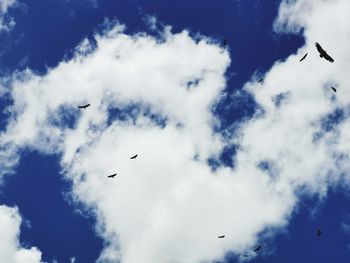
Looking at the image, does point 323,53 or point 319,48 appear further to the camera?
point 323,53

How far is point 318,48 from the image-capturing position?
57.1 feet
